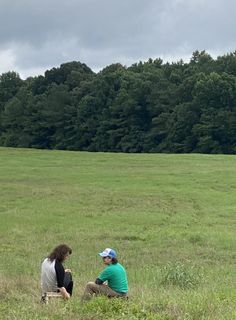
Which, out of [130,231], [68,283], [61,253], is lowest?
[130,231]

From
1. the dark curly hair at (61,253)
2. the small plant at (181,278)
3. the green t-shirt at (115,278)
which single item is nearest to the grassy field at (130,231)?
the small plant at (181,278)

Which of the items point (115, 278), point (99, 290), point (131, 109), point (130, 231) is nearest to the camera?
point (99, 290)

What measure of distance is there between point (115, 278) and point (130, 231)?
33.9 feet

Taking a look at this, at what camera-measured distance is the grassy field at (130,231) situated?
33.1 feet

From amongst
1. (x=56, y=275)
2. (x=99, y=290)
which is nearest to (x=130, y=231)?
(x=56, y=275)

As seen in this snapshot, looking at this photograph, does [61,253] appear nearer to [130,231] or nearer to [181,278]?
[181,278]

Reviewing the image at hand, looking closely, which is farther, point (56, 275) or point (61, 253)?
point (61, 253)

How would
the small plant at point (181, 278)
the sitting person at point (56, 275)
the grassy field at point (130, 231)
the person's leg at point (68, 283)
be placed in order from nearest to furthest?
the grassy field at point (130, 231) → the sitting person at point (56, 275) → the person's leg at point (68, 283) → the small plant at point (181, 278)

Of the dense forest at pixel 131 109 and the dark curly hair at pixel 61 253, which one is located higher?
the dense forest at pixel 131 109

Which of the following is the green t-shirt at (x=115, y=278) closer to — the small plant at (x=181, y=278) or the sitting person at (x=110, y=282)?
the sitting person at (x=110, y=282)

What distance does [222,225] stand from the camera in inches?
930

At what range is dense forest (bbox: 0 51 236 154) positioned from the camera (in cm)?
8475

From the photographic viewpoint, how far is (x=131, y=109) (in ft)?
310

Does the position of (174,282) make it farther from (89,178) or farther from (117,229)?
(89,178)
